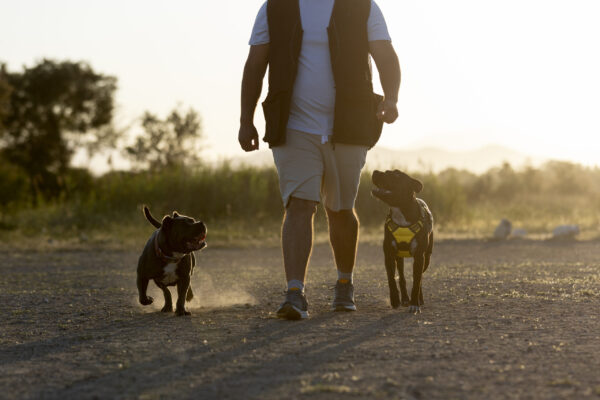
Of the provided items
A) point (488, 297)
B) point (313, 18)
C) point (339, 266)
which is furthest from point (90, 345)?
point (488, 297)

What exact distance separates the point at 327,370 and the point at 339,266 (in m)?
2.18

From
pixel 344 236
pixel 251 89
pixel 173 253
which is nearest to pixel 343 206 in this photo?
pixel 344 236

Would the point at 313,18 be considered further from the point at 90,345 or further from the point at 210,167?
the point at 210,167

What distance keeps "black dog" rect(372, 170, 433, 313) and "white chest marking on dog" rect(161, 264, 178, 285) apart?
1511 millimetres

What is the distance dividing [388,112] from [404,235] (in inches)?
35.1

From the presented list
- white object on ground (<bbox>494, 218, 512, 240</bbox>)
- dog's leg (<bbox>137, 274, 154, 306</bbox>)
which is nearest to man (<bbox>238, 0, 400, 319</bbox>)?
dog's leg (<bbox>137, 274, 154, 306</bbox>)

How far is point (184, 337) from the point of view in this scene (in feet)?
15.5

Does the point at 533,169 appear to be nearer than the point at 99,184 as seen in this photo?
No

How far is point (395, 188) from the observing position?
235 inches

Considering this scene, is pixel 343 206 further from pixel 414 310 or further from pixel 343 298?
pixel 414 310

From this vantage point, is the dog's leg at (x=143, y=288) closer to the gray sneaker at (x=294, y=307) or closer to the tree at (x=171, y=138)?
→ the gray sneaker at (x=294, y=307)

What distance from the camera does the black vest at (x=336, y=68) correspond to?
5.45 m

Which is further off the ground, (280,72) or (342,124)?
(280,72)

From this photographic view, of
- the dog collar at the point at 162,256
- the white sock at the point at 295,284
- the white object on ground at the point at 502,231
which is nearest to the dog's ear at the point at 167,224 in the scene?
the dog collar at the point at 162,256
